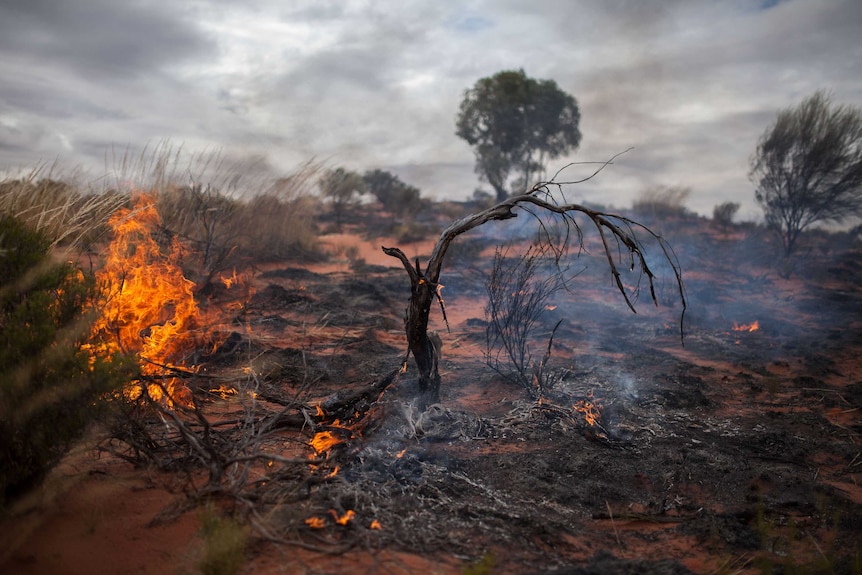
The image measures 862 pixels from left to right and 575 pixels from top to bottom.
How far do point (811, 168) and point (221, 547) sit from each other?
18.9 metres

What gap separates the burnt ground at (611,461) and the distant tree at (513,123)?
23.7 m

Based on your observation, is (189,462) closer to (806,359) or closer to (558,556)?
(558,556)

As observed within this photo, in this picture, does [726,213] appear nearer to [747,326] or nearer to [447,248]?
[747,326]

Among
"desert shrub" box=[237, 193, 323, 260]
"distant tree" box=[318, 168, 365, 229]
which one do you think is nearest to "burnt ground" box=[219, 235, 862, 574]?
"desert shrub" box=[237, 193, 323, 260]

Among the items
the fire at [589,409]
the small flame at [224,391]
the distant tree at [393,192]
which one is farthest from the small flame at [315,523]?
the distant tree at [393,192]

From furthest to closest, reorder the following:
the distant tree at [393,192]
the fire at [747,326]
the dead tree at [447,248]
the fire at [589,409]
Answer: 1. the distant tree at [393,192]
2. the fire at [747,326]
3. the fire at [589,409]
4. the dead tree at [447,248]

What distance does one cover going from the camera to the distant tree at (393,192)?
27.2 meters

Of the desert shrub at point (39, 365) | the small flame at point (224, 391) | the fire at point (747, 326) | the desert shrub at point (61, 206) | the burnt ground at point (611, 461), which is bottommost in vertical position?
the burnt ground at point (611, 461)

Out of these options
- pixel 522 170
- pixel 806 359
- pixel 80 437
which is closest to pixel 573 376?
pixel 806 359

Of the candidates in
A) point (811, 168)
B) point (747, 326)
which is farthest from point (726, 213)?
point (747, 326)

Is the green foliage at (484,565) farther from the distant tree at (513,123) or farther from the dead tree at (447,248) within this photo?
the distant tree at (513,123)

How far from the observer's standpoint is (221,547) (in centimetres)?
238

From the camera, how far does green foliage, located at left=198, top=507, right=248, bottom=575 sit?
235cm

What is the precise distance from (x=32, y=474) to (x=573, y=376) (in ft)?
17.8
